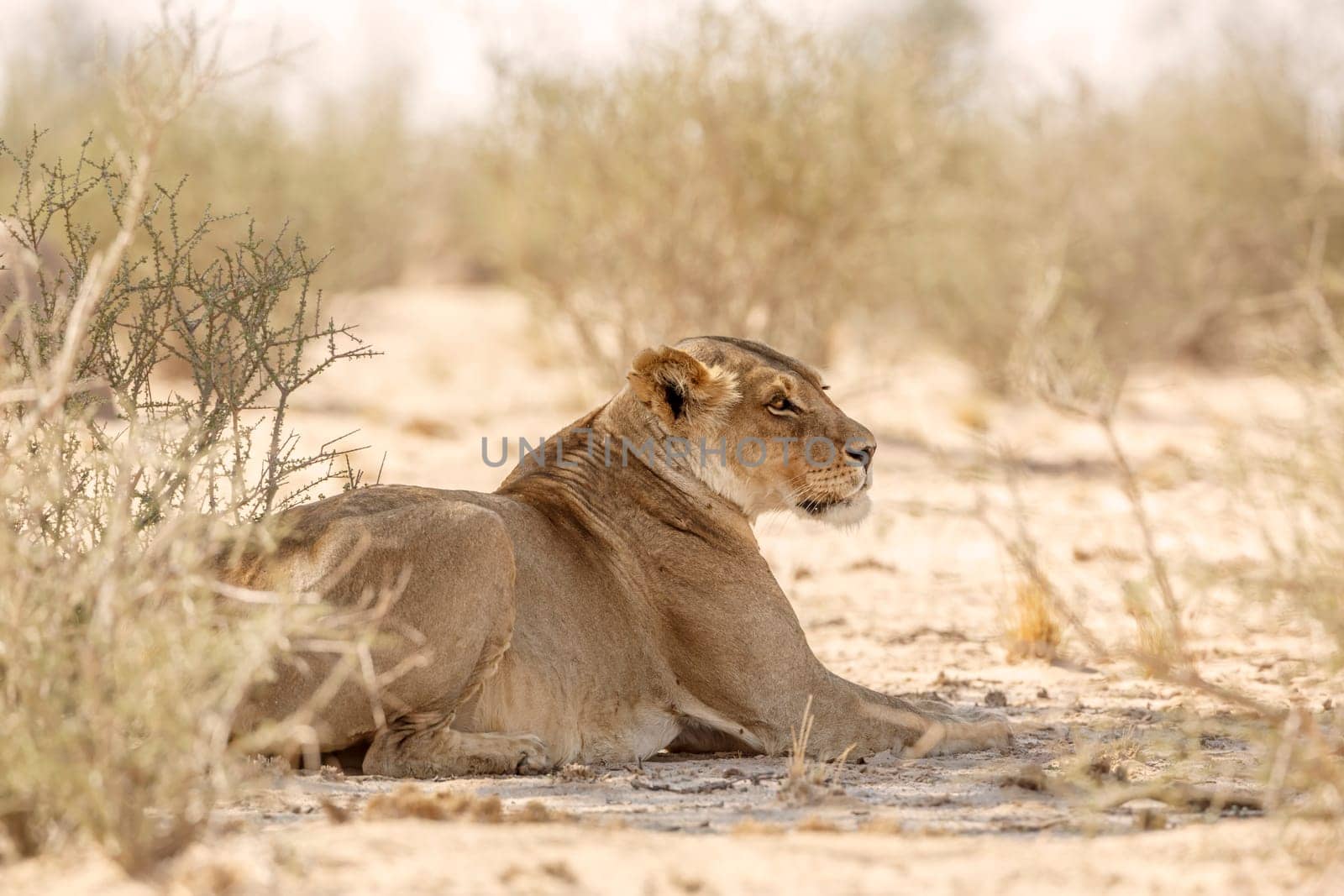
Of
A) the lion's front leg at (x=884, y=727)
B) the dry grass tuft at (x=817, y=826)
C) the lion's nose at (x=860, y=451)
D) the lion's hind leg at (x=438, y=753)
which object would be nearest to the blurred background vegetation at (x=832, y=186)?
the lion's nose at (x=860, y=451)

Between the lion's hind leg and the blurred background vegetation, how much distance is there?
6.20 meters

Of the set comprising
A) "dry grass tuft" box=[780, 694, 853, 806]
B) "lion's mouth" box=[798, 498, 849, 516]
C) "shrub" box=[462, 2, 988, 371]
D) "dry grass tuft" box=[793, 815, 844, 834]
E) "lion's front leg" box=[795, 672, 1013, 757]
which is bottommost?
"dry grass tuft" box=[793, 815, 844, 834]

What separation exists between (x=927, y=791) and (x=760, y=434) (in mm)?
1744

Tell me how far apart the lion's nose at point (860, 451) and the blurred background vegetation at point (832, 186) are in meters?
4.63

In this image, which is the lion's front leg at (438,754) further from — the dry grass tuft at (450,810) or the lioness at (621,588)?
the dry grass tuft at (450,810)

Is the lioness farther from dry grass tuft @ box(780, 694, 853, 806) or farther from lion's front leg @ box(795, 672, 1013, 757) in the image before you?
dry grass tuft @ box(780, 694, 853, 806)

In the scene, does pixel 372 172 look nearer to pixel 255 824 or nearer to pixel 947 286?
pixel 947 286

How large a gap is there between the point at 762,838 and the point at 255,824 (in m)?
1.42

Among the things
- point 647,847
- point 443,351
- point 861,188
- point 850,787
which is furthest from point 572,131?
point 647,847

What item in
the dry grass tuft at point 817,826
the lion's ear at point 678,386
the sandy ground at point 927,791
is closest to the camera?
the sandy ground at point 927,791

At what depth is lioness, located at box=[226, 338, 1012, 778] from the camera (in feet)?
16.8

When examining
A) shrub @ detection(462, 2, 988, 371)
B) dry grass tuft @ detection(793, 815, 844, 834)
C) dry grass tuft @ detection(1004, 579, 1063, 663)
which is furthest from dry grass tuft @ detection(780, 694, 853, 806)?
shrub @ detection(462, 2, 988, 371)

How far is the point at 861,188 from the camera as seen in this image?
1565 centimetres

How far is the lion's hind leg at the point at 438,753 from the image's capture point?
5121mm
